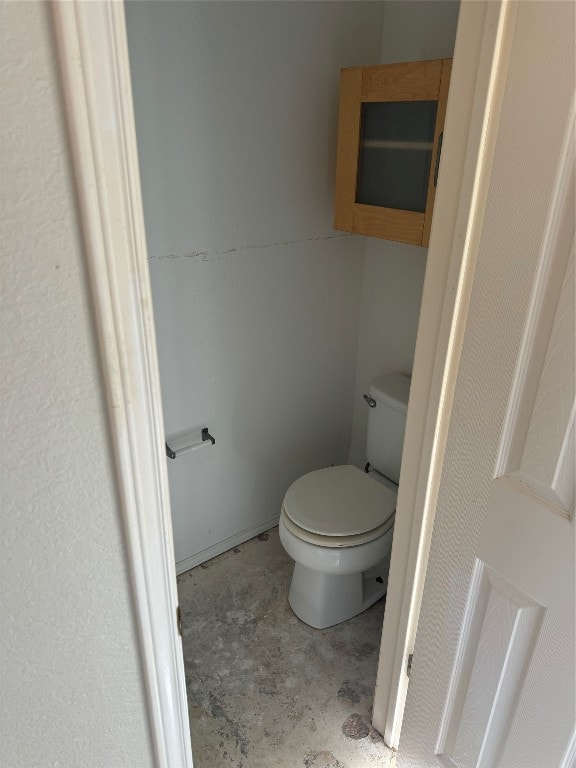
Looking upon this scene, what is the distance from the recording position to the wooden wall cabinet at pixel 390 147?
151 centimetres

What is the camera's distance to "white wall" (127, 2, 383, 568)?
61.9 inches

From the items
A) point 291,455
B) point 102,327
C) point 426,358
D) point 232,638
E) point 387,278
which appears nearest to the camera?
point 102,327

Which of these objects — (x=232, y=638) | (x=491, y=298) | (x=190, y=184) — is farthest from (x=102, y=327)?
(x=232, y=638)

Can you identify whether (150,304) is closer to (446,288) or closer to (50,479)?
(50,479)

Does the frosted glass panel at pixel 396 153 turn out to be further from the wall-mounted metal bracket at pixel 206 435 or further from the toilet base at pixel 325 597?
the toilet base at pixel 325 597

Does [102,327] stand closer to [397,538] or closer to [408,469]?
[408,469]

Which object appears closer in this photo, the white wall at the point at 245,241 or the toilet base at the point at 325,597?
the white wall at the point at 245,241

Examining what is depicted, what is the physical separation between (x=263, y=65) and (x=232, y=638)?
1.85 metres

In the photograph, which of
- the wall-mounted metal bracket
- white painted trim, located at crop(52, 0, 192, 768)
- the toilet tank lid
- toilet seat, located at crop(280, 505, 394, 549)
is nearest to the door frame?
white painted trim, located at crop(52, 0, 192, 768)

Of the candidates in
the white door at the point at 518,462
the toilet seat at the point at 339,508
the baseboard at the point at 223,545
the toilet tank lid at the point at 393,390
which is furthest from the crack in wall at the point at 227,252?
the baseboard at the point at 223,545

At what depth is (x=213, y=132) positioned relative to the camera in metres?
1.66

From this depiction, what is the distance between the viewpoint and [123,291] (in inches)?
25.6

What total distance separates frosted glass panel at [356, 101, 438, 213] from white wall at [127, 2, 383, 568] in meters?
0.22

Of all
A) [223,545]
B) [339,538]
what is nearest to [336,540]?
[339,538]
